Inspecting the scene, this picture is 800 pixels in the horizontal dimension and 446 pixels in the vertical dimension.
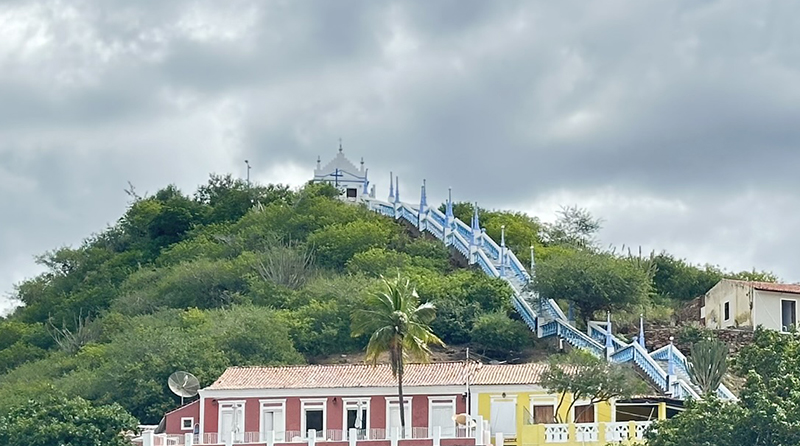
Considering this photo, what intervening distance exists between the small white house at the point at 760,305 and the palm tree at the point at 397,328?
19558 mm

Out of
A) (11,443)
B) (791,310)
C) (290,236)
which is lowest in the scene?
(11,443)

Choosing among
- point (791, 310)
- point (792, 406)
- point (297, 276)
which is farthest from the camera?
point (297, 276)

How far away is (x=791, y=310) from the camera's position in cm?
7100

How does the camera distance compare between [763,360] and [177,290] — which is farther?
[177,290]

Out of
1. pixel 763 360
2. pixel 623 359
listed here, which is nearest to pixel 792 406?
pixel 763 360

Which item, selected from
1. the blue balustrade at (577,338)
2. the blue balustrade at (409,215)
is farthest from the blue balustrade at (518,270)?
the blue balustrade at (409,215)

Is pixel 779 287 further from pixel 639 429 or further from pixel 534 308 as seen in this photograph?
pixel 639 429

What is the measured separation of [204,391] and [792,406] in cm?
2017

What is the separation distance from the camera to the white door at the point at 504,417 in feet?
179

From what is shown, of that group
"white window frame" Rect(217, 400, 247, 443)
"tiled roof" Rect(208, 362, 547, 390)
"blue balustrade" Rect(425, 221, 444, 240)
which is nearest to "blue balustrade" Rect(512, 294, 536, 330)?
"tiled roof" Rect(208, 362, 547, 390)

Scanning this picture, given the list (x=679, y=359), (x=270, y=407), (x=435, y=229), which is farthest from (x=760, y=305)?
(x=435, y=229)

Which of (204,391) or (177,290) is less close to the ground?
(177,290)

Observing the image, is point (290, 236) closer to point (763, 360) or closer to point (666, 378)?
point (666, 378)

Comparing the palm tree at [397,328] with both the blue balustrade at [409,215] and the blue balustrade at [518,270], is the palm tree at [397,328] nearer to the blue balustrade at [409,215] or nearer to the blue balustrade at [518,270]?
the blue balustrade at [518,270]
